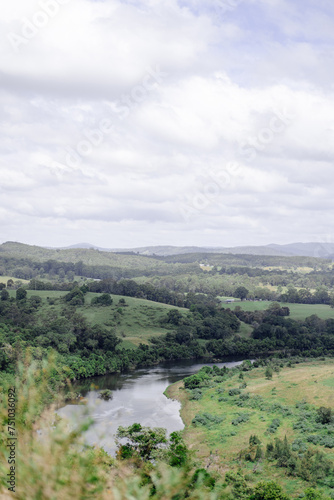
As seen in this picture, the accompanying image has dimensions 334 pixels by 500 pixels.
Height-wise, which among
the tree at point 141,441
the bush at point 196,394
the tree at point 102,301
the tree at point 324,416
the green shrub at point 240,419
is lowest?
the bush at point 196,394

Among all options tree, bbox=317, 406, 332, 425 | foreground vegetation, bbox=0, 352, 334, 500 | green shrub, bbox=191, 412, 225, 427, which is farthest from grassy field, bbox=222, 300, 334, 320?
tree, bbox=317, 406, 332, 425

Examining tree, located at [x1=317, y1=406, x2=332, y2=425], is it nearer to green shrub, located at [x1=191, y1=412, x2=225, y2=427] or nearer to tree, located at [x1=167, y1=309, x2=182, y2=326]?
green shrub, located at [x1=191, y1=412, x2=225, y2=427]

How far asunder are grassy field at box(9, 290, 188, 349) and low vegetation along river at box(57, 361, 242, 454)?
559 inches

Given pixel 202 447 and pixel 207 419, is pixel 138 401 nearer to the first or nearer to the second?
pixel 207 419

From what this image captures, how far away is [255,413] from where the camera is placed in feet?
152

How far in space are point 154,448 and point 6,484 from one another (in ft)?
92.2

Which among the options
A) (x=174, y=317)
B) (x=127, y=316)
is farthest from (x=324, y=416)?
(x=127, y=316)

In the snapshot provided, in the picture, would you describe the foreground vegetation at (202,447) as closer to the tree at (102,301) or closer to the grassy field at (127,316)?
the grassy field at (127,316)

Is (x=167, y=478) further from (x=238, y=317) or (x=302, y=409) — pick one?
(x=238, y=317)

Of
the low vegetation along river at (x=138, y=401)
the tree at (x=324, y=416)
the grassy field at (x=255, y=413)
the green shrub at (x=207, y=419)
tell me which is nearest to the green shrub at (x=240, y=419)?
the grassy field at (x=255, y=413)

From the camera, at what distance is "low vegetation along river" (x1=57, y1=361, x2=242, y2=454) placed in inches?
1756

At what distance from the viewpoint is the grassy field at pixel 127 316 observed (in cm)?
8894

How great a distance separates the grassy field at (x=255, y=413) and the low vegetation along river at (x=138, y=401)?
6.52ft

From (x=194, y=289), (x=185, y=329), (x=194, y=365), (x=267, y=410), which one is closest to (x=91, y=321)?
(x=185, y=329)
